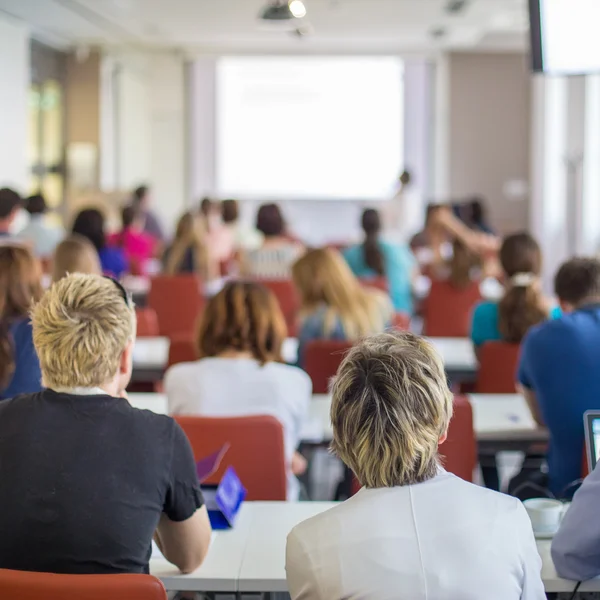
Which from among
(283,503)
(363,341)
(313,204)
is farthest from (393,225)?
(363,341)

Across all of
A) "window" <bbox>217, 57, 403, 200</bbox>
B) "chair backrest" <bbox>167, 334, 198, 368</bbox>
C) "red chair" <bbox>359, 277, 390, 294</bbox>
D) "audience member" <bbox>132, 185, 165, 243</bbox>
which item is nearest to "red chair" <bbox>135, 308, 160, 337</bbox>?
"chair backrest" <bbox>167, 334, 198, 368</bbox>

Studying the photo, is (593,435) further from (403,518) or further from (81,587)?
(81,587)

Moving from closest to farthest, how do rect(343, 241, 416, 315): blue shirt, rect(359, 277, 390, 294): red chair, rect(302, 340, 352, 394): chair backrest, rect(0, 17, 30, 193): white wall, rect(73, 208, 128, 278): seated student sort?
rect(302, 340, 352, 394): chair backrest
rect(359, 277, 390, 294): red chair
rect(73, 208, 128, 278): seated student
rect(343, 241, 416, 315): blue shirt
rect(0, 17, 30, 193): white wall

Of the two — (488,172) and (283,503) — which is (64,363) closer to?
(283,503)

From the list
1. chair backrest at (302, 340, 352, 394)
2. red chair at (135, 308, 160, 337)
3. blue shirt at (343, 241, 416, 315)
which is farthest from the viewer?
blue shirt at (343, 241, 416, 315)

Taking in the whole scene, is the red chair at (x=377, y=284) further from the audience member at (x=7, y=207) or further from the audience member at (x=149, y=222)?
the audience member at (x=149, y=222)

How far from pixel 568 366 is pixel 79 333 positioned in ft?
6.02

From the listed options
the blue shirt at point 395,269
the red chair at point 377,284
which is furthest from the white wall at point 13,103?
the red chair at point 377,284

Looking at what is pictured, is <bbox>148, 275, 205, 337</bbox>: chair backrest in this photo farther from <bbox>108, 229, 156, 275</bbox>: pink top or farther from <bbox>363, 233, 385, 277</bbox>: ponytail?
<bbox>108, 229, 156, 275</bbox>: pink top

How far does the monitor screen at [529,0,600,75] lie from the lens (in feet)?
12.8

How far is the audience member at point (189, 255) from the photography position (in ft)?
24.6

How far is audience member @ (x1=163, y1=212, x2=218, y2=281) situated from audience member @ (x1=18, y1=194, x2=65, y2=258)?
44.6 inches

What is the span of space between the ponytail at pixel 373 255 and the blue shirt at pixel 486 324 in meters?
2.40

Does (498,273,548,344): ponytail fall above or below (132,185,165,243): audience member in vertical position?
below
